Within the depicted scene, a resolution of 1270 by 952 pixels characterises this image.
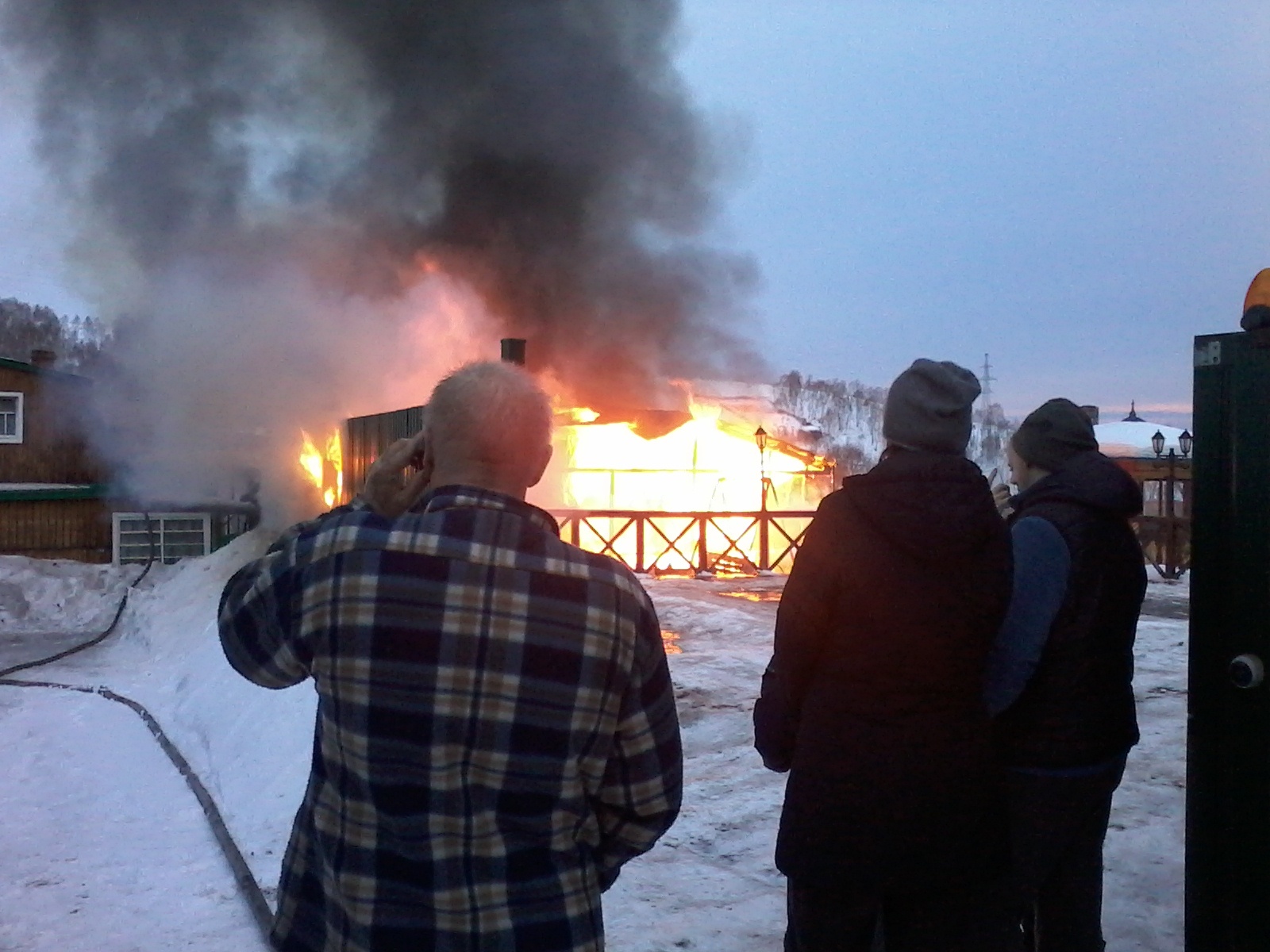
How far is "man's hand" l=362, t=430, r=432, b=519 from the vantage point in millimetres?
1771

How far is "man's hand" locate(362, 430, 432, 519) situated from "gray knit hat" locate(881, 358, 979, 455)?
997 mm

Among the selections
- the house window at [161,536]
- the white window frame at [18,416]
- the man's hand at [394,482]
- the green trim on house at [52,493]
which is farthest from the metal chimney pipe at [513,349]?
the white window frame at [18,416]

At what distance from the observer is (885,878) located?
2.06 meters

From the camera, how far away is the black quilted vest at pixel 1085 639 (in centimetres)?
240

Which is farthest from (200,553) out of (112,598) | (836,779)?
(836,779)

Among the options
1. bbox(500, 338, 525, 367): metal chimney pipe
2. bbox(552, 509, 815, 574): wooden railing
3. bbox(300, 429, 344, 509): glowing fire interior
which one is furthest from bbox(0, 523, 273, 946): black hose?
bbox(552, 509, 815, 574): wooden railing

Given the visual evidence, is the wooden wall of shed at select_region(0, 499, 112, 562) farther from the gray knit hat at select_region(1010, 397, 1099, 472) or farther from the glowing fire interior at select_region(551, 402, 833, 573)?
the gray knit hat at select_region(1010, 397, 1099, 472)

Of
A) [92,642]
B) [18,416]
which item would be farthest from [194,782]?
[18,416]

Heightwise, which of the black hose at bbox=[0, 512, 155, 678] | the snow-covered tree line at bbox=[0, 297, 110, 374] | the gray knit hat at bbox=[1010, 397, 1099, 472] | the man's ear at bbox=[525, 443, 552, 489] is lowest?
the black hose at bbox=[0, 512, 155, 678]

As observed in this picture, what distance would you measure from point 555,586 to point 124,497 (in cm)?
1886

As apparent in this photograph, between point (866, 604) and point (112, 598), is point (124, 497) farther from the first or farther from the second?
point (866, 604)

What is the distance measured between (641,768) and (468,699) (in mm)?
351

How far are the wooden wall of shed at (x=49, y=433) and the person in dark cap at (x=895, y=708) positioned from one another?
20.3m

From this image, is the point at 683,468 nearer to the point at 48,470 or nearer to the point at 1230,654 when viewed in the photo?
the point at 48,470
